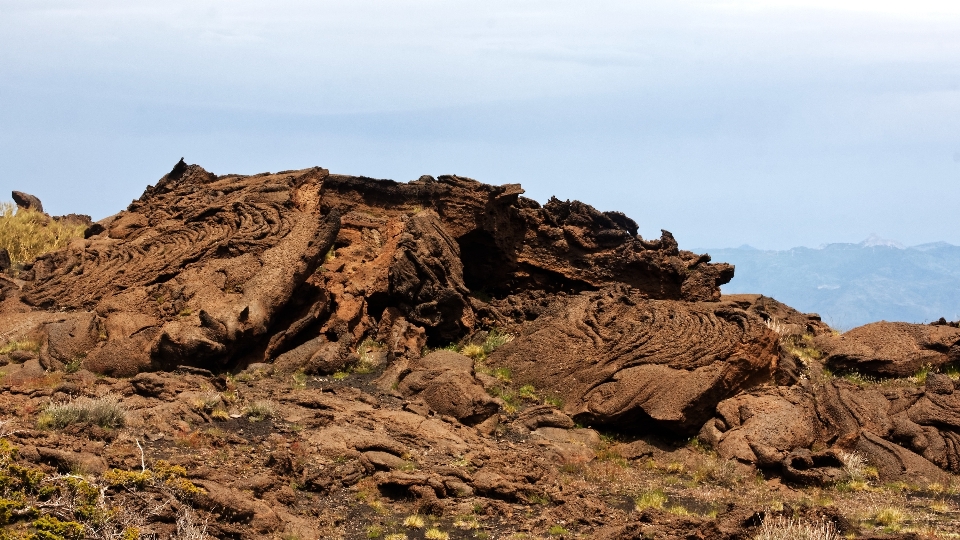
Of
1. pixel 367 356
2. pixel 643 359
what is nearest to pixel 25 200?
pixel 367 356

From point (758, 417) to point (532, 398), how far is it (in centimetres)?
432

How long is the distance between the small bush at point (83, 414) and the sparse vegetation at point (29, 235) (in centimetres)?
1615

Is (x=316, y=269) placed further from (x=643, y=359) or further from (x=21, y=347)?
(x=643, y=359)

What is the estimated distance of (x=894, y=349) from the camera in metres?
21.5

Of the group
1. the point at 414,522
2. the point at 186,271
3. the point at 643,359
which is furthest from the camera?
the point at 186,271

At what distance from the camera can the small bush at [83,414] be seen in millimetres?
13312

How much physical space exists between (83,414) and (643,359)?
10.4m

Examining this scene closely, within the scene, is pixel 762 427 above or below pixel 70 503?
above

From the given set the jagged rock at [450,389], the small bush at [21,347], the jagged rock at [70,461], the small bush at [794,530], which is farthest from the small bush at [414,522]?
the small bush at [21,347]

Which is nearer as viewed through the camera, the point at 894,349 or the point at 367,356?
the point at 367,356

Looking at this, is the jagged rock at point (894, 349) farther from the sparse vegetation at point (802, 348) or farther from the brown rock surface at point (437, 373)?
the sparse vegetation at point (802, 348)

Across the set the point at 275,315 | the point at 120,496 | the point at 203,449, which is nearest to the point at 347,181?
the point at 275,315

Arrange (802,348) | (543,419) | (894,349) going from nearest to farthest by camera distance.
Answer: (543,419)
(894,349)
(802,348)

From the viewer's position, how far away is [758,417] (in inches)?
685
